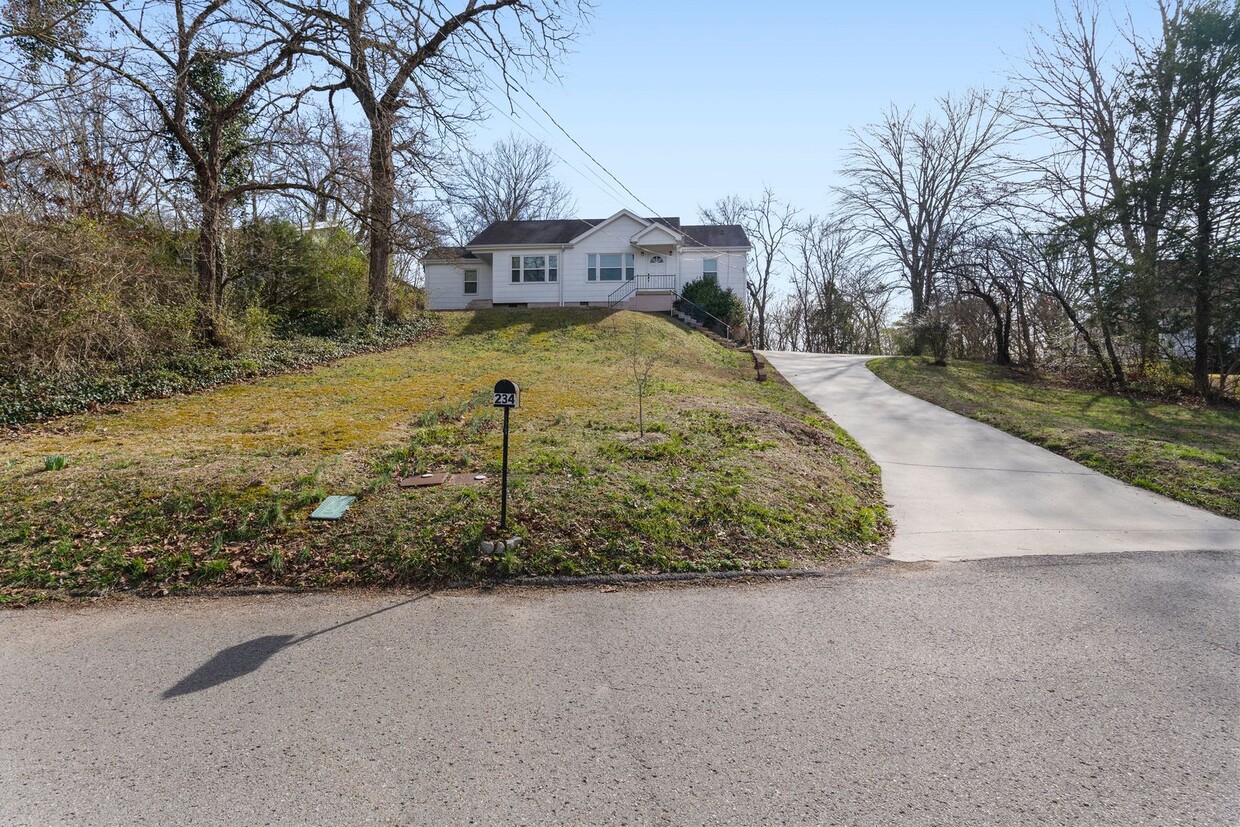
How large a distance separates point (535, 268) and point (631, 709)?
91.3 feet

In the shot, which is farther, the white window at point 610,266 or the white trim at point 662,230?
the white window at point 610,266

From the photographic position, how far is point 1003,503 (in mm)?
7203

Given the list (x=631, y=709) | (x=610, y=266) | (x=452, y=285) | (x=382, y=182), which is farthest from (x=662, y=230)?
(x=631, y=709)

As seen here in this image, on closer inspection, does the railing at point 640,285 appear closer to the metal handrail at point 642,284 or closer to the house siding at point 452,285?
the metal handrail at point 642,284

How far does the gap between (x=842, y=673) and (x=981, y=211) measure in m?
26.8

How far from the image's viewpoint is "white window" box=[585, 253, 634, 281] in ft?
95.1

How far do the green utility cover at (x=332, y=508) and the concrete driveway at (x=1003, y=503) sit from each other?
4.94 meters

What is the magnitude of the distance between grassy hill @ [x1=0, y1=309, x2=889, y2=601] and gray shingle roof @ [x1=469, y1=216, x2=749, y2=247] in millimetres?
20246

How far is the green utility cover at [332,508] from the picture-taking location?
545cm

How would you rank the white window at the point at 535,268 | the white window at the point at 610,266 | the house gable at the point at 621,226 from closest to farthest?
the house gable at the point at 621,226, the white window at the point at 610,266, the white window at the point at 535,268

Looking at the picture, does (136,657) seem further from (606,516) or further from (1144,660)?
(1144,660)

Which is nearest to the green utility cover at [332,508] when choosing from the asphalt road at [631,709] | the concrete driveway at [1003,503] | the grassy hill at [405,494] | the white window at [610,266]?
the grassy hill at [405,494]

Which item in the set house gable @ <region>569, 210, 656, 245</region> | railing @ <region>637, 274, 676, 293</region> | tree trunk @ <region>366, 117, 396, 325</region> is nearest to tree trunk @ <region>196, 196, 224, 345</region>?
tree trunk @ <region>366, 117, 396, 325</region>

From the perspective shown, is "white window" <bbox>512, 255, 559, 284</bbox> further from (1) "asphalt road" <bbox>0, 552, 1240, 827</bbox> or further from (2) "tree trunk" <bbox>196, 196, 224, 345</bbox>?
(1) "asphalt road" <bbox>0, 552, 1240, 827</bbox>
